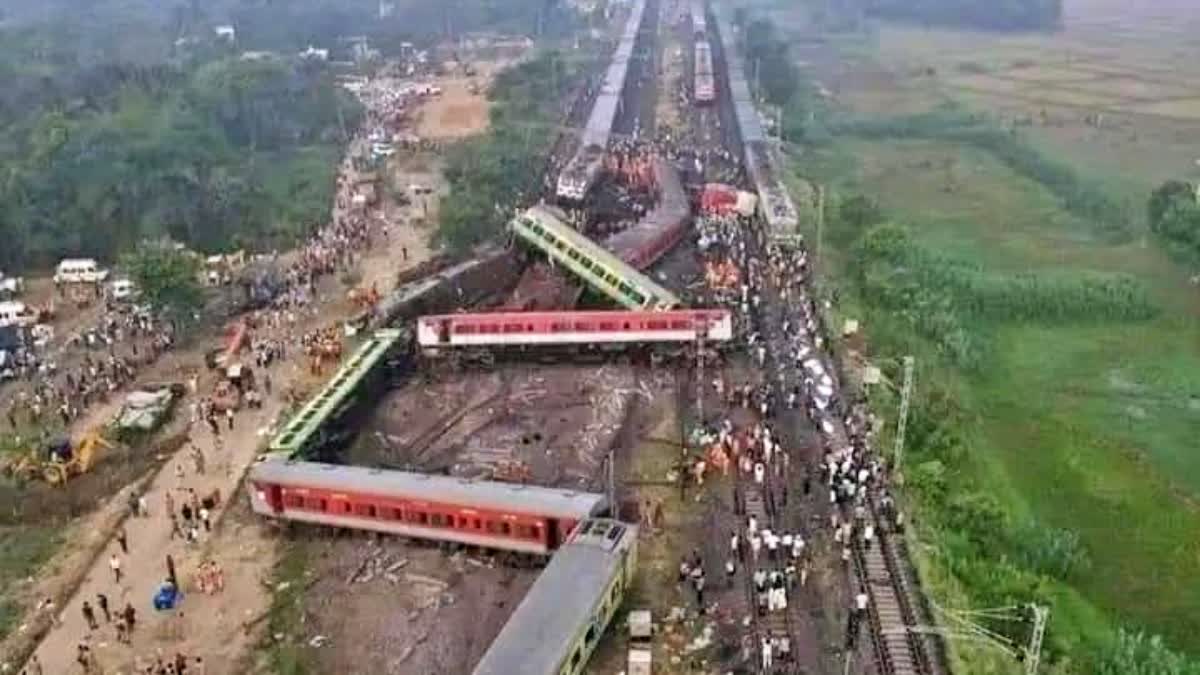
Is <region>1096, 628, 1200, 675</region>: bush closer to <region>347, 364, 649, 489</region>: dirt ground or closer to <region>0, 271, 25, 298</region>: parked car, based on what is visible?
<region>347, 364, 649, 489</region>: dirt ground

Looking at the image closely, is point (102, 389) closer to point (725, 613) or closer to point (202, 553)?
point (202, 553)

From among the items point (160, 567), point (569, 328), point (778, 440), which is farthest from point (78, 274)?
point (778, 440)

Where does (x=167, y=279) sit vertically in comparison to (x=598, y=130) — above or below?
below

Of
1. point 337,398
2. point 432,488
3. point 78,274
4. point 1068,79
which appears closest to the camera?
point 432,488

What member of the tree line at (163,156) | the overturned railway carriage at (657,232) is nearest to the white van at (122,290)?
the tree line at (163,156)

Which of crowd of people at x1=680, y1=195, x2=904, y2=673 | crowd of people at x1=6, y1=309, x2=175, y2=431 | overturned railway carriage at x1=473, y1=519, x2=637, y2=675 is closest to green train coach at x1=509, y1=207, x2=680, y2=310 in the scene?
crowd of people at x1=680, y1=195, x2=904, y2=673

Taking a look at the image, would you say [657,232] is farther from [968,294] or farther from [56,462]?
[56,462]

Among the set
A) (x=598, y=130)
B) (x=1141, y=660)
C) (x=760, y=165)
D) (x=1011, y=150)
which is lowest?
(x=1141, y=660)
